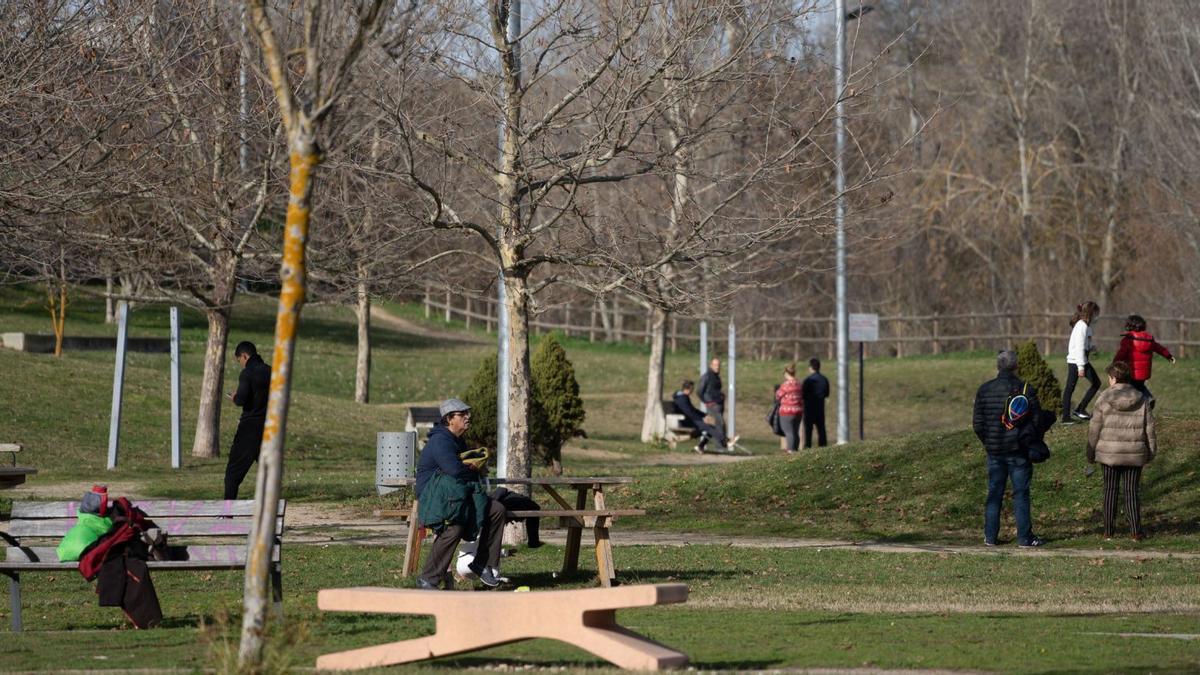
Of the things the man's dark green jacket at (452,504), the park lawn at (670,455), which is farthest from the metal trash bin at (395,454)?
the man's dark green jacket at (452,504)

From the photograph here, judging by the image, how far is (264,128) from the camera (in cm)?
1870

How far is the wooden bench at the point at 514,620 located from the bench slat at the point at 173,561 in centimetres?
283

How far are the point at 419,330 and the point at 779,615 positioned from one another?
49.0 m

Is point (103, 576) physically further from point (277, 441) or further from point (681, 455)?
point (681, 455)

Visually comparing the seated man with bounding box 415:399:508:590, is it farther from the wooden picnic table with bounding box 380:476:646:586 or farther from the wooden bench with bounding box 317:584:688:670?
the wooden bench with bounding box 317:584:688:670

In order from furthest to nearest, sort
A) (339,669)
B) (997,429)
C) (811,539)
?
(811,539), (997,429), (339,669)

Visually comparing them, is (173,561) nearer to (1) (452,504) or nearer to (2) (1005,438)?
(1) (452,504)

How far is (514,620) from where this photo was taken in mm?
Answer: 7859

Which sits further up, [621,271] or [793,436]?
[621,271]

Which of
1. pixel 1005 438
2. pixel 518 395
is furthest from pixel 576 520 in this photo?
pixel 1005 438

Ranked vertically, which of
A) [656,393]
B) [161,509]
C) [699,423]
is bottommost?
[161,509]

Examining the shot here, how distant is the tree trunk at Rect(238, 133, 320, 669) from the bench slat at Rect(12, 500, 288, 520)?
4.08 metres

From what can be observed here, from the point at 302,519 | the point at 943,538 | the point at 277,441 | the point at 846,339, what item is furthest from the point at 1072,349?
the point at 277,441

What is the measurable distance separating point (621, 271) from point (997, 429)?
12.7 feet
